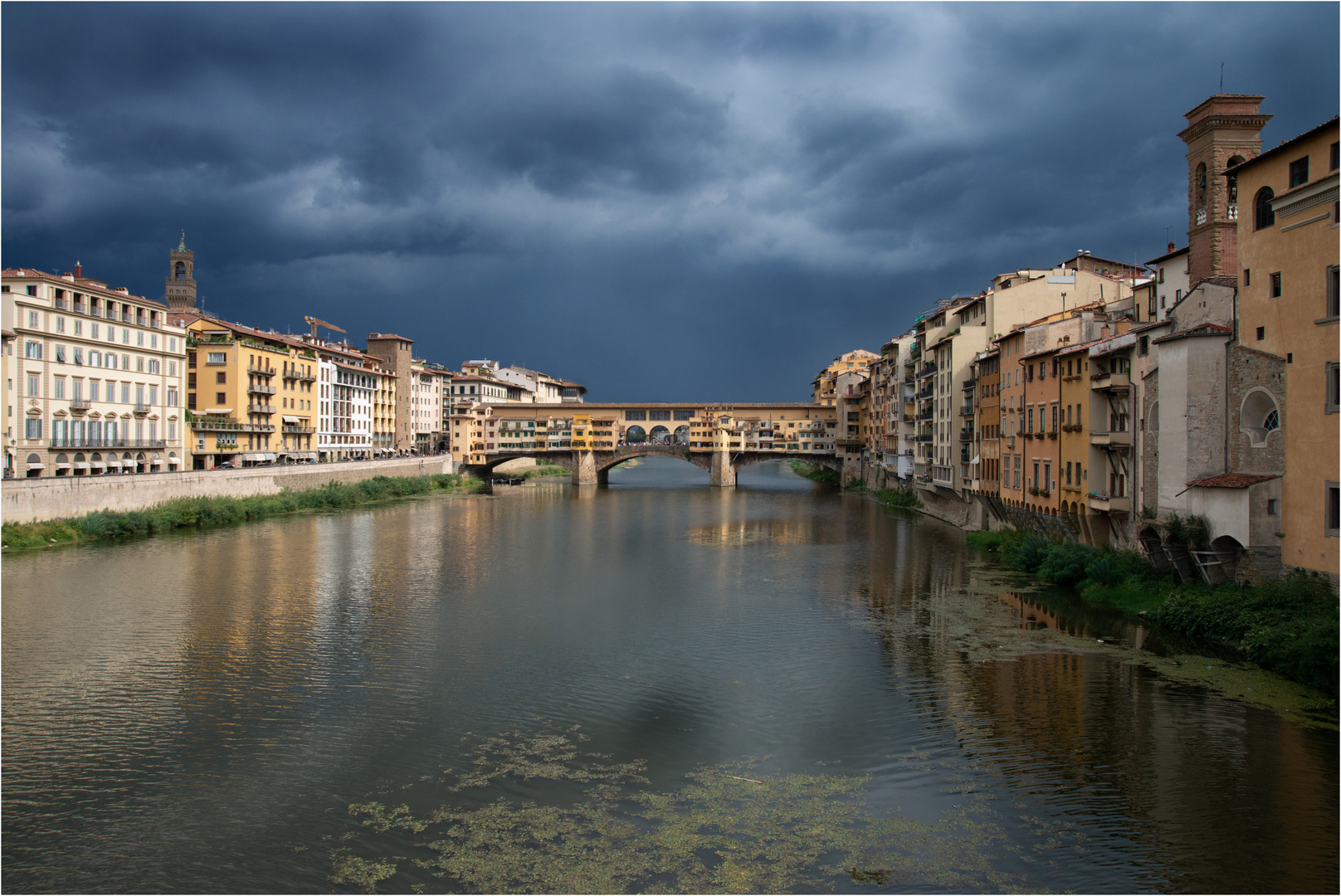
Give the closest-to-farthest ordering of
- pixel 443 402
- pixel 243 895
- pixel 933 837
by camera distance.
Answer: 1. pixel 243 895
2. pixel 933 837
3. pixel 443 402

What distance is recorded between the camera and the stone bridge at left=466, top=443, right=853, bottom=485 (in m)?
83.9

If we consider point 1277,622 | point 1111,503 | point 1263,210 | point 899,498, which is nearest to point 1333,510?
point 1277,622

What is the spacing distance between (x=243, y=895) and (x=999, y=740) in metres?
11.6

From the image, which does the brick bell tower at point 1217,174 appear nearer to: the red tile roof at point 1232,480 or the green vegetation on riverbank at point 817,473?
the red tile roof at point 1232,480

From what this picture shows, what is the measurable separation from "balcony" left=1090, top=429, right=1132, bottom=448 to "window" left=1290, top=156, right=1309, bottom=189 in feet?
28.6

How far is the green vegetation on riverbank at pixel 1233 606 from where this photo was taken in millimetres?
17234

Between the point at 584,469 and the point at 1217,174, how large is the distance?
63.0 m

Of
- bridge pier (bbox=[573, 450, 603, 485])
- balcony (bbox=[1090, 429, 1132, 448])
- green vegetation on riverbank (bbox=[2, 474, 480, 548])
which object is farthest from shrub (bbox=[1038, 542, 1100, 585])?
bridge pier (bbox=[573, 450, 603, 485])

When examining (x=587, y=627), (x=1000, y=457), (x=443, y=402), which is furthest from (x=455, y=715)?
(x=443, y=402)

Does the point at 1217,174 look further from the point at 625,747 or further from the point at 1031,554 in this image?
the point at 625,747

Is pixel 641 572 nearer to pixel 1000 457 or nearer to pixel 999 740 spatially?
pixel 1000 457

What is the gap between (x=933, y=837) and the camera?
40.1 feet

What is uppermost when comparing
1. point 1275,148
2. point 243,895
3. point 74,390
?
point 1275,148

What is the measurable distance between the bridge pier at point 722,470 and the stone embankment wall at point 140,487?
3206 centimetres
